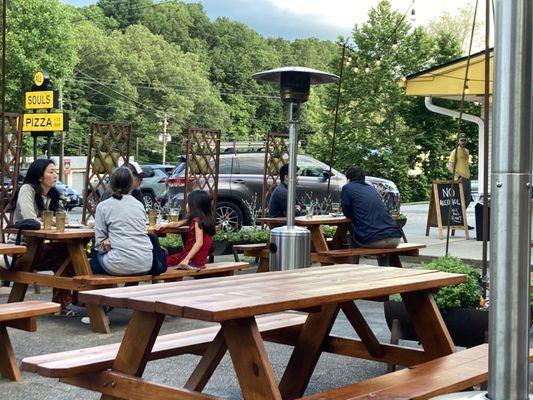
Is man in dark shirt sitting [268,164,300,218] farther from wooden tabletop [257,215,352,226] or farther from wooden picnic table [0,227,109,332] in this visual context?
wooden picnic table [0,227,109,332]

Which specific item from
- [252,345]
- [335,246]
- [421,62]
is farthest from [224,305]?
[421,62]

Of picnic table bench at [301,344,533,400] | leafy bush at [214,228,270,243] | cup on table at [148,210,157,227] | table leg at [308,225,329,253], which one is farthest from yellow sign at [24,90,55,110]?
picnic table bench at [301,344,533,400]

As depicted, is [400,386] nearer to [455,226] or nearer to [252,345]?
[252,345]

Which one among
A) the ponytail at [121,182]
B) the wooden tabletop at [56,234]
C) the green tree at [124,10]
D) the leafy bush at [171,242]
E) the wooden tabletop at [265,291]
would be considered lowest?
the leafy bush at [171,242]

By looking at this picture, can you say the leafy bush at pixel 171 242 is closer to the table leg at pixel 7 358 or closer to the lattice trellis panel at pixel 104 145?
Answer: the lattice trellis panel at pixel 104 145

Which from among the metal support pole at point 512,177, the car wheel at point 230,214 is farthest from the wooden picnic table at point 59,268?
the car wheel at point 230,214

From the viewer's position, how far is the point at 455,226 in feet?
45.6

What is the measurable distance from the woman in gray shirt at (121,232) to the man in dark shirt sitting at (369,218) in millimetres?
3008

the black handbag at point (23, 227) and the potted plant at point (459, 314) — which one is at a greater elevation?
the black handbag at point (23, 227)

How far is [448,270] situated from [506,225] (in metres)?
3.11

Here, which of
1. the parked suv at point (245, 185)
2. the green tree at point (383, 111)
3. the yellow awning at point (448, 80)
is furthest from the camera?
the green tree at point (383, 111)

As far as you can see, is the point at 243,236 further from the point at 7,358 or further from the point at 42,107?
the point at 7,358

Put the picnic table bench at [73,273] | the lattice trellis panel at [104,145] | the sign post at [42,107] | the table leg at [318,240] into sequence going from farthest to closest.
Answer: the sign post at [42,107] < the lattice trellis panel at [104,145] < the table leg at [318,240] < the picnic table bench at [73,273]

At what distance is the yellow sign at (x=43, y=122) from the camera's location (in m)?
13.5
